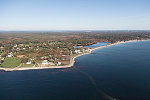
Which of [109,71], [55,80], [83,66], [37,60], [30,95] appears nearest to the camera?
[30,95]

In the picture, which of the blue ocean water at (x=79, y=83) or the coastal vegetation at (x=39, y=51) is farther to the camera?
the coastal vegetation at (x=39, y=51)

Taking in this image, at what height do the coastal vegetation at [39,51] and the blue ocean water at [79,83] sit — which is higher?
the coastal vegetation at [39,51]

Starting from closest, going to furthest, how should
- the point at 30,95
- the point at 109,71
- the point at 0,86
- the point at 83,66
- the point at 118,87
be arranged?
the point at 30,95
the point at 118,87
the point at 0,86
the point at 109,71
the point at 83,66

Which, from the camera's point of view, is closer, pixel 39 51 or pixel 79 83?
pixel 79 83

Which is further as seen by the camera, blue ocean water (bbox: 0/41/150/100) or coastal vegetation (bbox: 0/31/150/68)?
coastal vegetation (bbox: 0/31/150/68)

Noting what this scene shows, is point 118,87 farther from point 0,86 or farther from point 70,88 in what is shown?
point 0,86

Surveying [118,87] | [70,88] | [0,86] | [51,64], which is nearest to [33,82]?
[0,86]

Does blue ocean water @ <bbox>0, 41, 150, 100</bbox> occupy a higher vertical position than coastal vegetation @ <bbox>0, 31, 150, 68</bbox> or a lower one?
lower

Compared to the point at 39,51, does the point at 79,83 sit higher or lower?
lower
